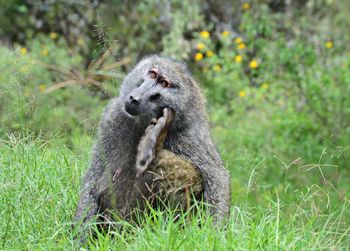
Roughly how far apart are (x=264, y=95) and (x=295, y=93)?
1.20ft

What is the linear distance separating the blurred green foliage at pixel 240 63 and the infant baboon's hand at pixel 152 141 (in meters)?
1.36

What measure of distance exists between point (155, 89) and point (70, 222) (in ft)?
3.06

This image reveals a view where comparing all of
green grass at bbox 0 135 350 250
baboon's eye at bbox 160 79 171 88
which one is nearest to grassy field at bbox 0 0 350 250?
green grass at bbox 0 135 350 250

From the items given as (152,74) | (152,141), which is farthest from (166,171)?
(152,74)

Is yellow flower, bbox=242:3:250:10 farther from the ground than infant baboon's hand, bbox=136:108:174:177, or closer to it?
farther from the ground

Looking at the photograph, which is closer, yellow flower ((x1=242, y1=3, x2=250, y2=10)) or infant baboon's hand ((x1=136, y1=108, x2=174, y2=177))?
infant baboon's hand ((x1=136, y1=108, x2=174, y2=177))

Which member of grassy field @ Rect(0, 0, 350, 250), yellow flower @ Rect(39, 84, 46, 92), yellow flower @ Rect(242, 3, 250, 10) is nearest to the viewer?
grassy field @ Rect(0, 0, 350, 250)

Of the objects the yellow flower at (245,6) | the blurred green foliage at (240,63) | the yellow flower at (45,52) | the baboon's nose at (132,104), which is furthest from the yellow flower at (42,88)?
the baboon's nose at (132,104)

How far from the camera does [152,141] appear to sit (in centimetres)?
392

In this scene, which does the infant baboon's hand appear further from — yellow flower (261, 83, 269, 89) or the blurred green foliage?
yellow flower (261, 83, 269, 89)

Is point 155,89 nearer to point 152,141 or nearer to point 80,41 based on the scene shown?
point 152,141

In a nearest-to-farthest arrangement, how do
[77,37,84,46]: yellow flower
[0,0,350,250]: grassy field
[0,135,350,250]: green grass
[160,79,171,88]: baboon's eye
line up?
1. [0,135,350,250]: green grass
2. [0,0,350,250]: grassy field
3. [160,79,171,88]: baboon's eye
4. [77,37,84,46]: yellow flower

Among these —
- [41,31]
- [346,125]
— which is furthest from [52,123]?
[41,31]

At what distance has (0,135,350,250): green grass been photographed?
3.54m
